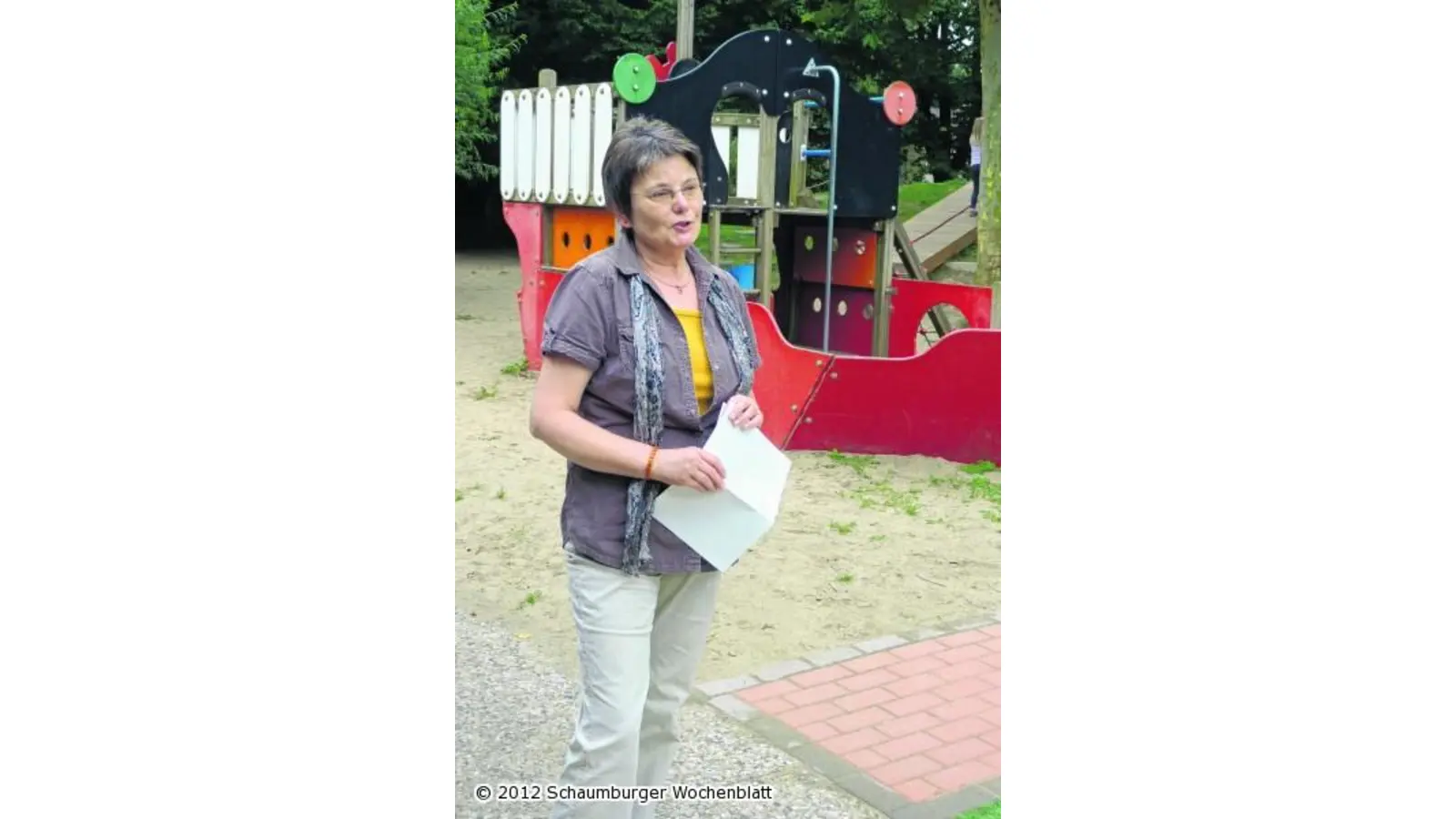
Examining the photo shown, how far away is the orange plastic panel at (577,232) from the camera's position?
9328mm

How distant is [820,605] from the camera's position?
4840 mm

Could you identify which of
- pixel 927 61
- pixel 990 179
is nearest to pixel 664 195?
pixel 990 179

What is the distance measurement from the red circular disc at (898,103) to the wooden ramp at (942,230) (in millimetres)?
4556

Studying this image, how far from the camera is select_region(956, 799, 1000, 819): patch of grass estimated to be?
3.21 m

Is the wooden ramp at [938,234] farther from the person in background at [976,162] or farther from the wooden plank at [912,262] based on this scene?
the wooden plank at [912,262]

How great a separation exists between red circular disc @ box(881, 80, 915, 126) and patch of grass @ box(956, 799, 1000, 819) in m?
7.00

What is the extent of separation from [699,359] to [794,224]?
26.8ft

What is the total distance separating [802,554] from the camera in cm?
550

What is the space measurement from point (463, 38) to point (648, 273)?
15083 millimetres

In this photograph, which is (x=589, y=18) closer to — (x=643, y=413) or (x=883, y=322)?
(x=883, y=322)

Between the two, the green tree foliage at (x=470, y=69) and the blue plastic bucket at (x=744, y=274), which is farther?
the green tree foliage at (x=470, y=69)

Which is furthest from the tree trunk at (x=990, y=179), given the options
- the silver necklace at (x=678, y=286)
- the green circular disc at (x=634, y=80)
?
the silver necklace at (x=678, y=286)

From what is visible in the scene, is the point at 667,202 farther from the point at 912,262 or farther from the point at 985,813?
the point at 912,262

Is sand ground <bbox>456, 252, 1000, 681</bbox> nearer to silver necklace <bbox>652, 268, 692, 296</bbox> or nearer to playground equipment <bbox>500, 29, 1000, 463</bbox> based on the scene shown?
playground equipment <bbox>500, 29, 1000, 463</bbox>
